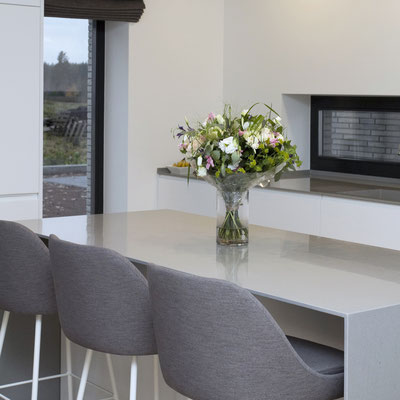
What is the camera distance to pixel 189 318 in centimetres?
209

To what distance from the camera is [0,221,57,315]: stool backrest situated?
2.88m

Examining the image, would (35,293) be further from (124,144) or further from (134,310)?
(124,144)

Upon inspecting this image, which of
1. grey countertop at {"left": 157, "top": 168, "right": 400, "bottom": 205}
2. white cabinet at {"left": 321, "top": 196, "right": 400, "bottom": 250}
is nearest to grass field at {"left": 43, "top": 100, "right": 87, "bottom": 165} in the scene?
grey countertop at {"left": 157, "top": 168, "right": 400, "bottom": 205}

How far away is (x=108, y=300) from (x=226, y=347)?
54cm

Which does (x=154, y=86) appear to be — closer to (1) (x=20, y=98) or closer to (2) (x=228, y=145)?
(1) (x=20, y=98)

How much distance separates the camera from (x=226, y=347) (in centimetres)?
205

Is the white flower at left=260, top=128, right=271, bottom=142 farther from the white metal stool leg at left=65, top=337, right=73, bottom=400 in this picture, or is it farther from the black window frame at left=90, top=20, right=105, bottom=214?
the black window frame at left=90, top=20, right=105, bottom=214

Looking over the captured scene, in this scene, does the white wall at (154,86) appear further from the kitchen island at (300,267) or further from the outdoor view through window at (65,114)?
the kitchen island at (300,267)

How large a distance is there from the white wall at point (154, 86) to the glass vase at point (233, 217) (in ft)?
8.59

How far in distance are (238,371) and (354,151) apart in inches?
143

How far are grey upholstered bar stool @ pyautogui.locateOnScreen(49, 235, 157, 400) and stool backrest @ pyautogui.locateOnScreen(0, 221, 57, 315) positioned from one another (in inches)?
13.6

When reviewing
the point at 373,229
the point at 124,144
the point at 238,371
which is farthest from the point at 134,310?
the point at 124,144

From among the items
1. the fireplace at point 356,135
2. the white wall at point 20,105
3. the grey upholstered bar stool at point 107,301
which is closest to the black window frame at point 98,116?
the white wall at point 20,105

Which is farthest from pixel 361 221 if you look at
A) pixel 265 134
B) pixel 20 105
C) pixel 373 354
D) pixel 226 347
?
pixel 226 347
